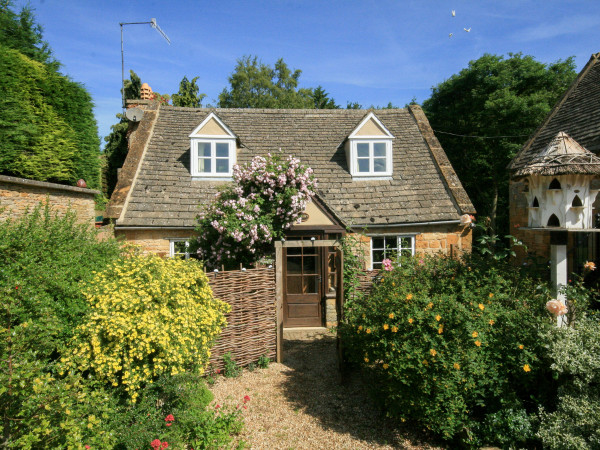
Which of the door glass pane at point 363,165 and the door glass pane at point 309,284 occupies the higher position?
the door glass pane at point 363,165

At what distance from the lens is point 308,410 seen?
5434 millimetres

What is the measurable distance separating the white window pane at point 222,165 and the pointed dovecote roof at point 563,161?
9165 mm

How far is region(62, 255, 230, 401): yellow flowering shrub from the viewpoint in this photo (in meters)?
4.14

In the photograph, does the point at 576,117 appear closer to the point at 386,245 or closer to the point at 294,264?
the point at 386,245

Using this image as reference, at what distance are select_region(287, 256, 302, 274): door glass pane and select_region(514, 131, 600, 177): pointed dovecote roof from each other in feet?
20.4

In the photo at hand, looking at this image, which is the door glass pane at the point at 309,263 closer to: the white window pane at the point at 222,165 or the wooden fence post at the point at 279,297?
the wooden fence post at the point at 279,297

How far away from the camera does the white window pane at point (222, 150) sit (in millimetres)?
12148

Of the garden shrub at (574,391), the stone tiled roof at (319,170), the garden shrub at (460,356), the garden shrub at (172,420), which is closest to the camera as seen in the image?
the garden shrub at (574,391)

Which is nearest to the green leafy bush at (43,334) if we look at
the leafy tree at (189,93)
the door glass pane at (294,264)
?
the door glass pane at (294,264)

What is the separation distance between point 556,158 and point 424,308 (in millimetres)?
2617

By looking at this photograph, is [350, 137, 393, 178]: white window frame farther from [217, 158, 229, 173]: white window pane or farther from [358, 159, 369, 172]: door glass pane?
[217, 158, 229, 173]: white window pane

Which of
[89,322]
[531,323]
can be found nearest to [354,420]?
[531,323]

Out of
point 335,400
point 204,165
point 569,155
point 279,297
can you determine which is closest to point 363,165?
point 204,165

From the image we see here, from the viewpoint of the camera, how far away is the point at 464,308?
436cm
